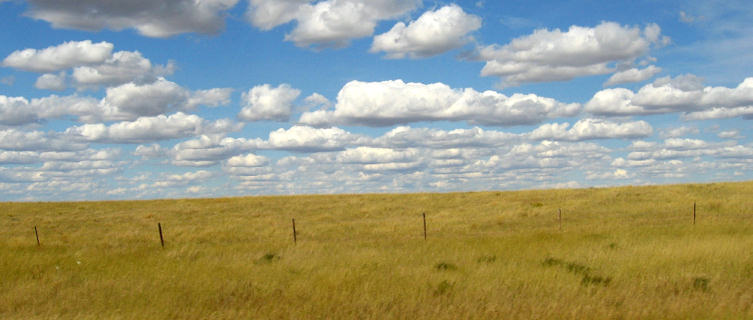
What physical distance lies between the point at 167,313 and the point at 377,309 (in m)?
3.88

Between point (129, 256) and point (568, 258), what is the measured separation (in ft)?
43.0

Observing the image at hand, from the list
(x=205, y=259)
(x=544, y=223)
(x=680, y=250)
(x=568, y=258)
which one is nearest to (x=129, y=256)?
(x=205, y=259)

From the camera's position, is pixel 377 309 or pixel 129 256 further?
pixel 129 256

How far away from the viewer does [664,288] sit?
12195 millimetres

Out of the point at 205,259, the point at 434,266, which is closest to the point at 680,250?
the point at 434,266

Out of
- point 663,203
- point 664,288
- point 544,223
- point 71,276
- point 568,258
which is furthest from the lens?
point 663,203

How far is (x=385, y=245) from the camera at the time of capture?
66.7 ft

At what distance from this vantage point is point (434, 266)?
49.6 feet

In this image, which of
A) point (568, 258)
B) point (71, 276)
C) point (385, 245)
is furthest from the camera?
point (385, 245)

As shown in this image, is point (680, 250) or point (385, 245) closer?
point (680, 250)

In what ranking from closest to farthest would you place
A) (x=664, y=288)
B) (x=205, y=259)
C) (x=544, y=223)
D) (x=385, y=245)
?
1. (x=664, y=288)
2. (x=205, y=259)
3. (x=385, y=245)
4. (x=544, y=223)

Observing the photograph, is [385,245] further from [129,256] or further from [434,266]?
[129,256]

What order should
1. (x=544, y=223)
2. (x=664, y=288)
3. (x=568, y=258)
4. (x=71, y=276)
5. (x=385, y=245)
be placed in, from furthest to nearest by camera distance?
(x=544, y=223), (x=385, y=245), (x=568, y=258), (x=71, y=276), (x=664, y=288)

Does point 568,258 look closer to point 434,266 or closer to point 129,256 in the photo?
point 434,266
